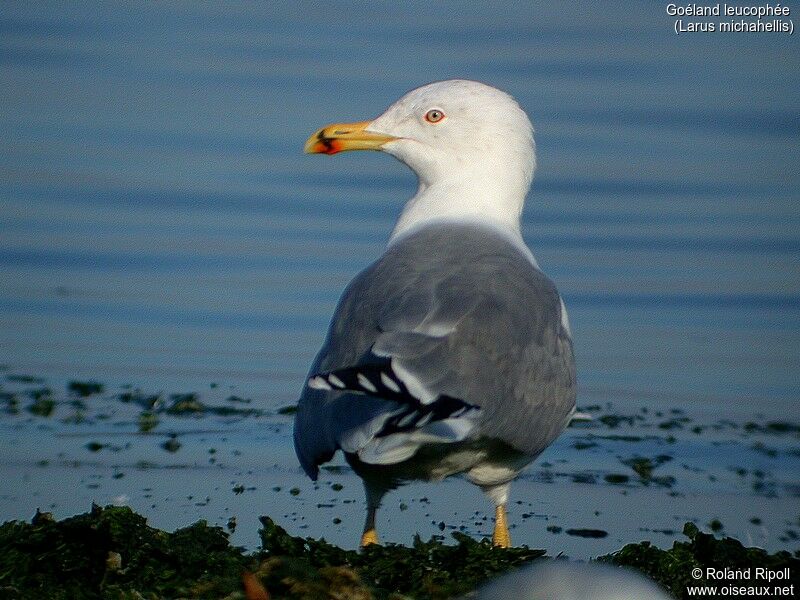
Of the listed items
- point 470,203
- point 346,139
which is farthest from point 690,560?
point 346,139

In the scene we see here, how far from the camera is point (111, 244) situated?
10891 mm

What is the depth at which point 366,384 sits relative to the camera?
5.01 meters

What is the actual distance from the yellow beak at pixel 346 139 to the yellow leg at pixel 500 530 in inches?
74.1

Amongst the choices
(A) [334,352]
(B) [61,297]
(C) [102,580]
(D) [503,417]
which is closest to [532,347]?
(D) [503,417]

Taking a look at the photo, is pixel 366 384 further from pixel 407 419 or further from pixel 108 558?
pixel 108 558

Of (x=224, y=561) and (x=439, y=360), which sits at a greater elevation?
(x=439, y=360)

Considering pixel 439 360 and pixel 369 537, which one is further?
pixel 369 537

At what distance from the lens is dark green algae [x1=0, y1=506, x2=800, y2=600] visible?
15.5ft

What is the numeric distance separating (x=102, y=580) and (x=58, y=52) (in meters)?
10.8

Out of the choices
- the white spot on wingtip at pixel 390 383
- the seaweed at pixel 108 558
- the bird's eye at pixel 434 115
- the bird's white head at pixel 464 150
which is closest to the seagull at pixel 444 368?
the white spot on wingtip at pixel 390 383

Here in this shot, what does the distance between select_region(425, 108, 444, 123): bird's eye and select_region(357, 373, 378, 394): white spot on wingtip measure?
2.30 metres

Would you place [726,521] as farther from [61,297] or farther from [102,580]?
Result: [61,297]

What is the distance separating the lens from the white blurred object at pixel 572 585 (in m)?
2.83

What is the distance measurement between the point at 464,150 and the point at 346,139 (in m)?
0.58
